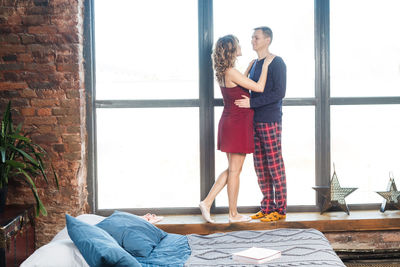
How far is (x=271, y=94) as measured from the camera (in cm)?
423

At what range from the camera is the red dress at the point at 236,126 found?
4184 millimetres

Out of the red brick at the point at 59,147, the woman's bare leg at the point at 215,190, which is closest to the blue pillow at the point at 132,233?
the woman's bare leg at the point at 215,190

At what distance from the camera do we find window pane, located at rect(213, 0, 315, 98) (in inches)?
180

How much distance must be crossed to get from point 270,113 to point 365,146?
1.07 meters

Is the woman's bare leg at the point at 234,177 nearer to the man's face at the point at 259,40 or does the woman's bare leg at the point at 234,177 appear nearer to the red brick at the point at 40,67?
the man's face at the point at 259,40

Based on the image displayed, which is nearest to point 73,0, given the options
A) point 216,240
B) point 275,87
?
point 275,87

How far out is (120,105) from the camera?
455 cm

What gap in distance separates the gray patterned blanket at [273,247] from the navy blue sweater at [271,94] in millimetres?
1135

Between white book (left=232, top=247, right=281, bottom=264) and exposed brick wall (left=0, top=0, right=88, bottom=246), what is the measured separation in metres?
1.77

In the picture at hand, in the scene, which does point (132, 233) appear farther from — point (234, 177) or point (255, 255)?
point (234, 177)

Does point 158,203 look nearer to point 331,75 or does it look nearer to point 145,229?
point 145,229

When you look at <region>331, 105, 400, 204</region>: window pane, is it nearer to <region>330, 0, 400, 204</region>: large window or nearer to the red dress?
<region>330, 0, 400, 204</region>: large window

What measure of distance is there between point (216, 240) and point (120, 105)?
1729 mm

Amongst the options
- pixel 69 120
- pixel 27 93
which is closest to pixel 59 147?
pixel 69 120
